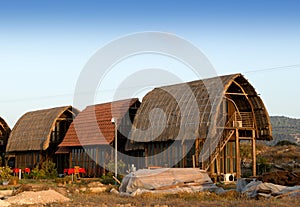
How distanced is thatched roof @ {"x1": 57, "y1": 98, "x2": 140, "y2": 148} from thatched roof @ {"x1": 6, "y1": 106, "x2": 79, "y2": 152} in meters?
1.84

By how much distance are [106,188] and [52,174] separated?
15264 mm

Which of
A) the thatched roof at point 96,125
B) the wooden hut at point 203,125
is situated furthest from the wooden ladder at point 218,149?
the thatched roof at point 96,125

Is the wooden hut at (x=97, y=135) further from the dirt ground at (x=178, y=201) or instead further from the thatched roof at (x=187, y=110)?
the dirt ground at (x=178, y=201)

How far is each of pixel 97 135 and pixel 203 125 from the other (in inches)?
448

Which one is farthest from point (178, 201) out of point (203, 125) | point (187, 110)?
point (187, 110)

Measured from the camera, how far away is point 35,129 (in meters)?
46.5

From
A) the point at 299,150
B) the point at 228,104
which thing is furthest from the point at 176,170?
the point at 299,150

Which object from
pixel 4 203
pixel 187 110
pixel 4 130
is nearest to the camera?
pixel 4 203

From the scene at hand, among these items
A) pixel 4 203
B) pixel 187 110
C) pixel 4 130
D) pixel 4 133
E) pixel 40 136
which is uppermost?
pixel 187 110

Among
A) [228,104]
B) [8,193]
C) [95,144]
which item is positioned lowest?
[8,193]

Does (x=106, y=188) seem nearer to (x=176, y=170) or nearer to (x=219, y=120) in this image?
(x=176, y=170)

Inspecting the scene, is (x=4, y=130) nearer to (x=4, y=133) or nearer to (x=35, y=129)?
(x=4, y=133)

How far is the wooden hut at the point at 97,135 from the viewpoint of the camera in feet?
126

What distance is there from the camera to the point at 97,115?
138 ft
